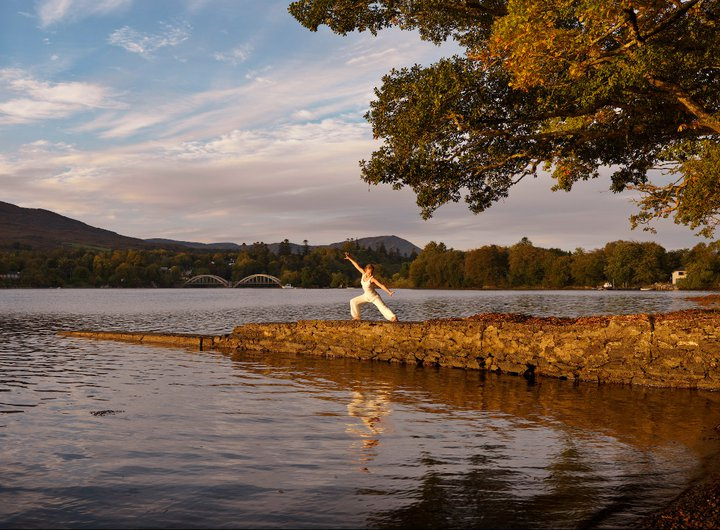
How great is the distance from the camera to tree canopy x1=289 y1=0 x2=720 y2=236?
14648 millimetres

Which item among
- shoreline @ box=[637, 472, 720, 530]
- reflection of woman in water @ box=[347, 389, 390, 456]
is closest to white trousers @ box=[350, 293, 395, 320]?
reflection of woman in water @ box=[347, 389, 390, 456]

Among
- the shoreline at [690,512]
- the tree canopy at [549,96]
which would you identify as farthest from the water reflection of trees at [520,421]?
the tree canopy at [549,96]

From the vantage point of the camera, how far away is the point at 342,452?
8562 mm

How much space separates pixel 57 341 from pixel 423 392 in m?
21.9

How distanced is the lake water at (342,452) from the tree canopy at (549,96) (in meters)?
8.00

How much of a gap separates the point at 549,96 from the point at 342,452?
13.0m

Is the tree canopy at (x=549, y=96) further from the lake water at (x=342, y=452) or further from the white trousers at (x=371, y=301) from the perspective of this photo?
the lake water at (x=342, y=452)

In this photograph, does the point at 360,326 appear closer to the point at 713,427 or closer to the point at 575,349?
the point at 575,349

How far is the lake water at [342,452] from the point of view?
623 cm

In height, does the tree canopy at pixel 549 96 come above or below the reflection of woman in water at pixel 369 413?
above

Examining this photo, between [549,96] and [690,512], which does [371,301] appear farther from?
[690,512]

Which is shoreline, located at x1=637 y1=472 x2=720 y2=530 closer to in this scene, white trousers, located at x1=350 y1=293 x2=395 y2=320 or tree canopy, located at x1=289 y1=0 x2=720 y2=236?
tree canopy, located at x1=289 y1=0 x2=720 y2=236

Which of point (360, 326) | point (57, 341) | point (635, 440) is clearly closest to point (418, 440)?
point (635, 440)

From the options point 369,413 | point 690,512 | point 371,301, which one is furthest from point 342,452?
point 371,301
